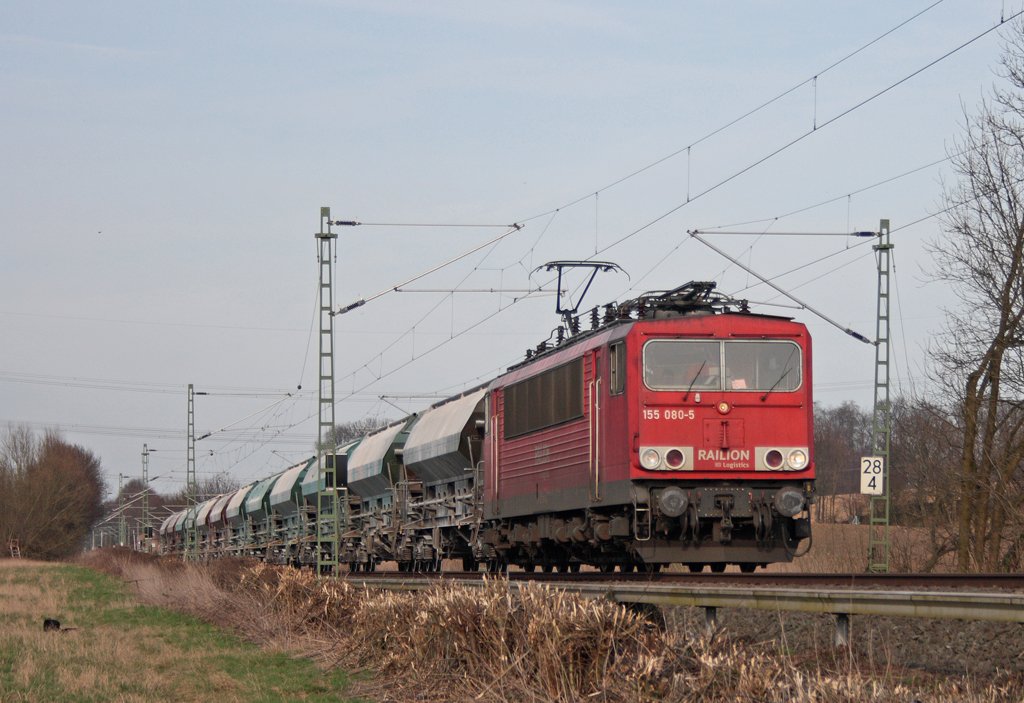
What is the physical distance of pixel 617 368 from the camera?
1831 cm

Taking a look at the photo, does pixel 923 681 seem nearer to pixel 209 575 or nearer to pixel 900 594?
pixel 900 594

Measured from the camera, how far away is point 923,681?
908cm

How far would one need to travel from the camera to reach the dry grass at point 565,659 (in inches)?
323

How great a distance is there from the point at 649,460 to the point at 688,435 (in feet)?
2.33

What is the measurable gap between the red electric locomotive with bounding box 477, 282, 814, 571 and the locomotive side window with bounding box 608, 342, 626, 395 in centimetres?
2

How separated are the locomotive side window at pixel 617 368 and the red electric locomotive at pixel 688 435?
25 mm

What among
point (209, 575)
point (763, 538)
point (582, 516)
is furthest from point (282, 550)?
point (763, 538)

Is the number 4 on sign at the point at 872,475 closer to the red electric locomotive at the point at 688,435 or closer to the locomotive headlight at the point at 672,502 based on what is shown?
→ the red electric locomotive at the point at 688,435

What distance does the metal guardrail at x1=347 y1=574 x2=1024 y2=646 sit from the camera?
8102mm

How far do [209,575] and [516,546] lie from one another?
21.6 ft

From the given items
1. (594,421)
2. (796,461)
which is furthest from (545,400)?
(796,461)

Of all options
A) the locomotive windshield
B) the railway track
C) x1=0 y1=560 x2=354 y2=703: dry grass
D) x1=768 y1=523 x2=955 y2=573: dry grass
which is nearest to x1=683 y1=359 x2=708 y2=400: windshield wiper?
the locomotive windshield

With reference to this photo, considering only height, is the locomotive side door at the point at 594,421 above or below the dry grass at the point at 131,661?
above

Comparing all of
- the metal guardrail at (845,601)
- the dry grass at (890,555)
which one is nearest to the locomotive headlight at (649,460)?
the metal guardrail at (845,601)
